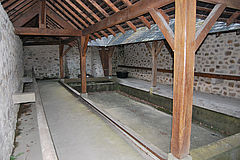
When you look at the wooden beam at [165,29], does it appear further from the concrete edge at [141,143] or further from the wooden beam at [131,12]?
the concrete edge at [141,143]

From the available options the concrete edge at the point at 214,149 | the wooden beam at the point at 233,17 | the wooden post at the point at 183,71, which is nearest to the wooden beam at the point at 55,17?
the wooden post at the point at 183,71

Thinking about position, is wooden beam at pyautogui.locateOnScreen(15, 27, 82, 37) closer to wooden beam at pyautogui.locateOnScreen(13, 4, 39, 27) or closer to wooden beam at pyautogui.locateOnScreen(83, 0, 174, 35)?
wooden beam at pyautogui.locateOnScreen(13, 4, 39, 27)

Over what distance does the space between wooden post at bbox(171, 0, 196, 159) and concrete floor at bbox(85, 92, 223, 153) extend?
151 centimetres

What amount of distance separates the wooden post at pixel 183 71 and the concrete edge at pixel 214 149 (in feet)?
0.55

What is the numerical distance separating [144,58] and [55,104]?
6415mm

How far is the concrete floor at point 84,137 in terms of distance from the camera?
265cm

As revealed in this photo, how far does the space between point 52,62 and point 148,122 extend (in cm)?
842

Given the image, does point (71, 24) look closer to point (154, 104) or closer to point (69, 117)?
point (69, 117)

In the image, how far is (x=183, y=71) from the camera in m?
1.99

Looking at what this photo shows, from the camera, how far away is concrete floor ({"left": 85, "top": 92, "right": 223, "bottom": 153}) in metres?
3.89

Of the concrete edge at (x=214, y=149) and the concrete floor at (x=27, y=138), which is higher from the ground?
the concrete edge at (x=214, y=149)

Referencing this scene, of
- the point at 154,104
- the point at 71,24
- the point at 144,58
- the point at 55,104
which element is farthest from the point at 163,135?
the point at 144,58

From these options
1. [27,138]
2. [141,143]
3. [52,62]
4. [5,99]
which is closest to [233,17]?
[141,143]

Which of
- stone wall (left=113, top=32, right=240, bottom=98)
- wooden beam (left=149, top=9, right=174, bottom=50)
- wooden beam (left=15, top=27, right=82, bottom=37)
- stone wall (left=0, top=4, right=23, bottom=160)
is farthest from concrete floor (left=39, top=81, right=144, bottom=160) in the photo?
stone wall (left=113, top=32, right=240, bottom=98)
